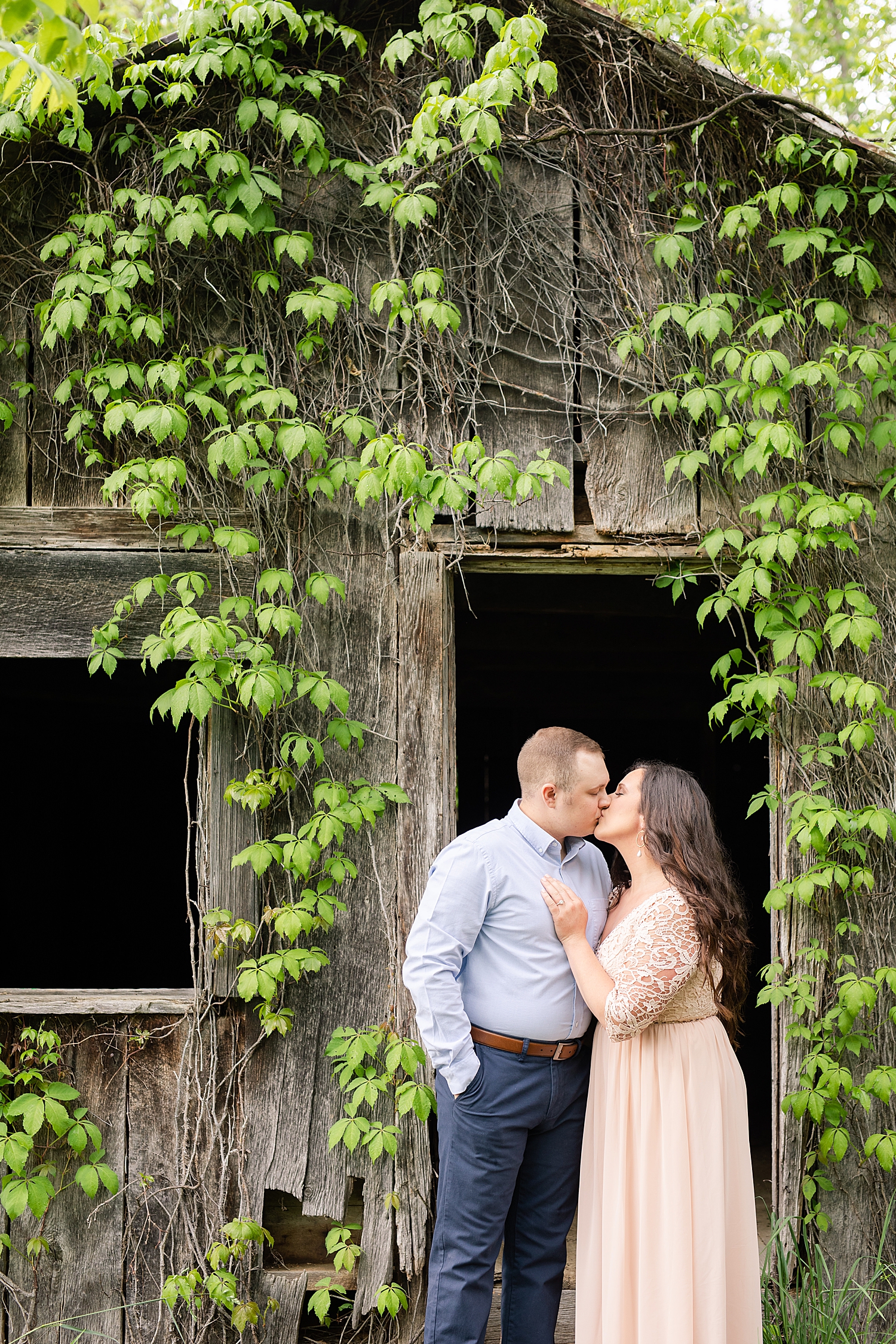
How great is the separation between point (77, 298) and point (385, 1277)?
3102 mm

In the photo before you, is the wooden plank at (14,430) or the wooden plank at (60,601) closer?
the wooden plank at (60,601)

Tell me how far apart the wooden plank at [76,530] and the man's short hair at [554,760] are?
1276mm

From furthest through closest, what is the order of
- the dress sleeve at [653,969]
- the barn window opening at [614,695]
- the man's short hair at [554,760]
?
the barn window opening at [614,695] → the man's short hair at [554,760] → the dress sleeve at [653,969]

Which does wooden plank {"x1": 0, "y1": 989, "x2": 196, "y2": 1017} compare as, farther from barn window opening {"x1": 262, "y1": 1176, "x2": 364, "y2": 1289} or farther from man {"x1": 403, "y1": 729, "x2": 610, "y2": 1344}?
man {"x1": 403, "y1": 729, "x2": 610, "y2": 1344}

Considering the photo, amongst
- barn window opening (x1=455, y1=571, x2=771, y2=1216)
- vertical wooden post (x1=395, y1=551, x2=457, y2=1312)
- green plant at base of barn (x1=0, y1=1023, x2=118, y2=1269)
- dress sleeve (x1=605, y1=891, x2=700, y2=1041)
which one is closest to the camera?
dress sleeve (x1=605, y1=891, x2=700, y2=1041)

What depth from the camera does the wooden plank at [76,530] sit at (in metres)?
3.13

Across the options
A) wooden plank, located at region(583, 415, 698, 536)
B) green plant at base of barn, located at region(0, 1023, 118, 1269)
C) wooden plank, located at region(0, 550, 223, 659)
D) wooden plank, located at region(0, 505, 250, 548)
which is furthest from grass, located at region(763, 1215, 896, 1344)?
wooden plank, located at region(0, 505, 250, 548)

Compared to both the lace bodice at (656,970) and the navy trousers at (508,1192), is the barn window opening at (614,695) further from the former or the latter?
the lace bodice at (656,970)

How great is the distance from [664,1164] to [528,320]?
249 cm

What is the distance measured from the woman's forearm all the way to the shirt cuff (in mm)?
314

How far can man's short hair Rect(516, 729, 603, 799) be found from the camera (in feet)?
8.45

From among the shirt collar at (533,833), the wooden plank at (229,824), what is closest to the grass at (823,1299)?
the shirt collar at (533,833)

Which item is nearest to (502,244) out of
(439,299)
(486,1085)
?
(439,299)

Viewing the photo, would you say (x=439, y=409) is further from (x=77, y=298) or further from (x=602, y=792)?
(x=602, y=792)
